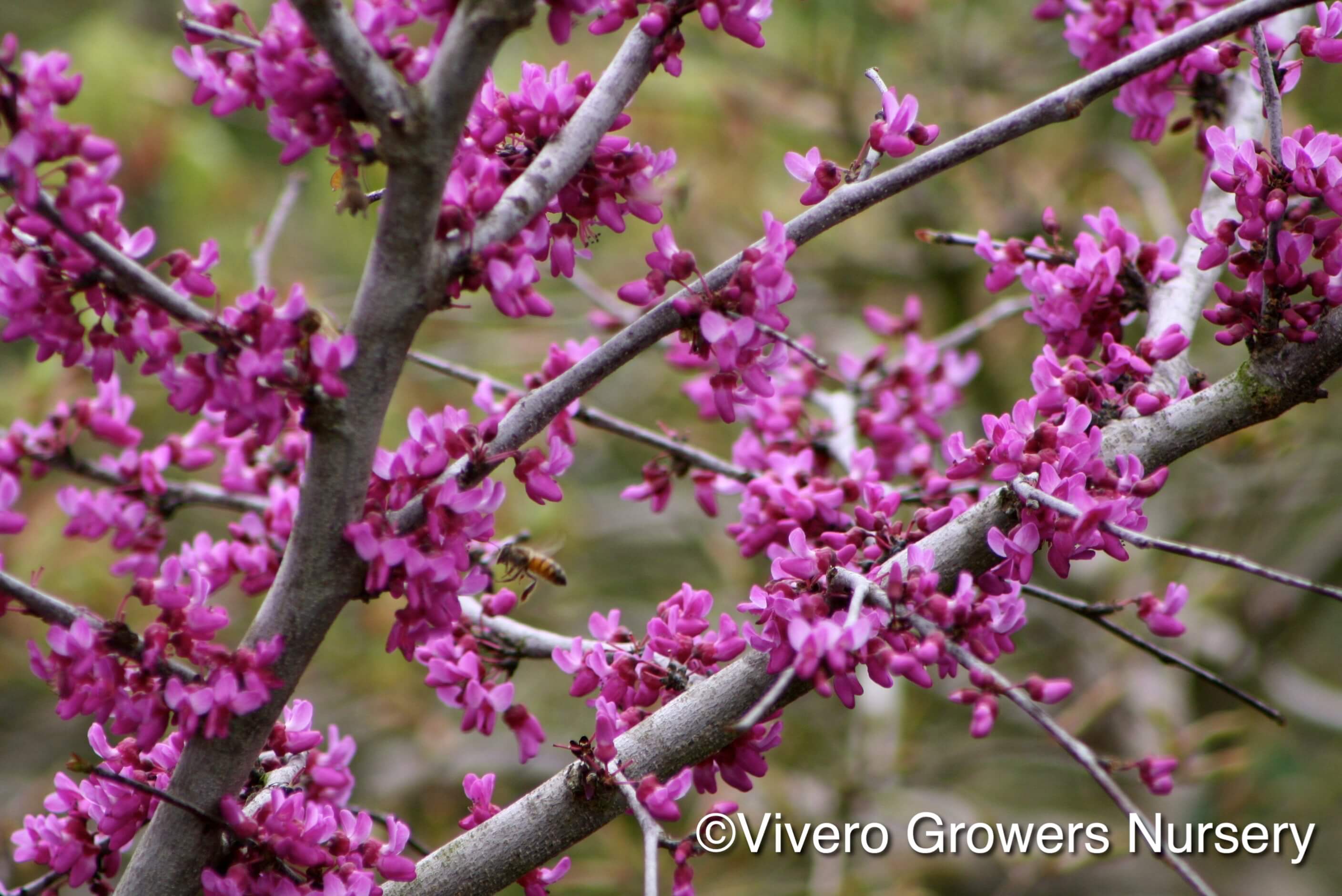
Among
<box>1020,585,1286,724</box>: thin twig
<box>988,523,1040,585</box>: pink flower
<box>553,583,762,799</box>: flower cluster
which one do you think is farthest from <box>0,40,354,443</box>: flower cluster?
<box>1020,585,1286,724</box>: thin twig

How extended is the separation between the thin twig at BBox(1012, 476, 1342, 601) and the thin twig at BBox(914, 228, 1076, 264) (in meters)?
0.73

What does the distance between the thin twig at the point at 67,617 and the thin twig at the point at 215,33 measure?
0.82 m

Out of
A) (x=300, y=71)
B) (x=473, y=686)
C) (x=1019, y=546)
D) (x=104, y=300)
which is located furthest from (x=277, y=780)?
(x=1019, y=546)

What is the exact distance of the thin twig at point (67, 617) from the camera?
1585mm

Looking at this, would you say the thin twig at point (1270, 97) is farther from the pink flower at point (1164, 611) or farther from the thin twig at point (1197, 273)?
the pink flower at point (1164, 611)

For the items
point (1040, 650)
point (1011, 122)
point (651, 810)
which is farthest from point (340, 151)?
point (1040, 650)

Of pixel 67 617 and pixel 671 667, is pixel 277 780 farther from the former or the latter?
pixel 671 667

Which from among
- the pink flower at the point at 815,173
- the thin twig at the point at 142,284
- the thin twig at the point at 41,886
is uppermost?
the pink flower at the point at 815,173

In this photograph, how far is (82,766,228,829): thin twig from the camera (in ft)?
4.99

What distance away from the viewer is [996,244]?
2322 mm

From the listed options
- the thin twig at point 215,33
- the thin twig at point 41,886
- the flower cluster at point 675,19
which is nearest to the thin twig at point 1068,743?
the flower cluster at point 675,19

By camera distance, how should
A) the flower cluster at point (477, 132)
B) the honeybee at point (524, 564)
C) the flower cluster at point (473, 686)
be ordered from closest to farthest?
the flower cluster at point (477, 132) → the flower cluster at point (473, 686) → the honeybee at point (524, 564)

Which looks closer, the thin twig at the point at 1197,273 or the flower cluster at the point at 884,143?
the flower cluster at the point at 884,143

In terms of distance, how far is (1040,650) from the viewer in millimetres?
5730
